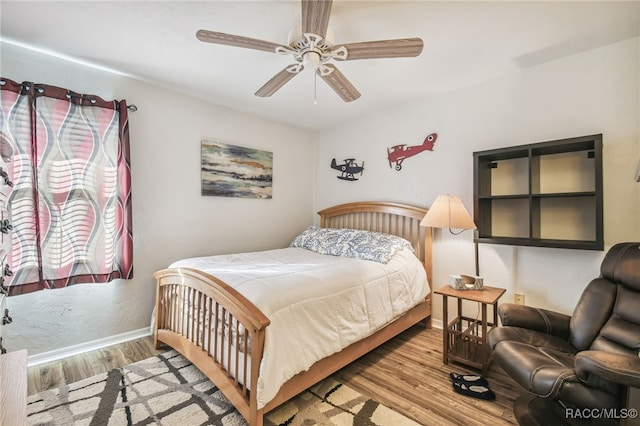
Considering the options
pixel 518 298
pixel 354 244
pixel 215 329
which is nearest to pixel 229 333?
pixel 215 329

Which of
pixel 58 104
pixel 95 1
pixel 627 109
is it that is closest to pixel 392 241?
pixel 627 109

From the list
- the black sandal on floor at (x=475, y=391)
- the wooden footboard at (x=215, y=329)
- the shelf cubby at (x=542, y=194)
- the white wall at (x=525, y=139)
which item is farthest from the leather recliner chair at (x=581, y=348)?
the wooden footboard at (x=215, y=329)

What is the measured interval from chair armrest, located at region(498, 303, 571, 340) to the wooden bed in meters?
0.89

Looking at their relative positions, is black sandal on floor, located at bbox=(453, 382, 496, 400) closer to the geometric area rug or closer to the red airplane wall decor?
the geometric area rug

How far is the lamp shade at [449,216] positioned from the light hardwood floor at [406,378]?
3.67 feet

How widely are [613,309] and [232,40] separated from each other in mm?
2768

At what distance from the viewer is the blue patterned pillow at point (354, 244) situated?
270 centimetres

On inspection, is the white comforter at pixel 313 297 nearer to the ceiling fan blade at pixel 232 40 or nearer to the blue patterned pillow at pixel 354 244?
the blue patterned pillow at pixel 354 244

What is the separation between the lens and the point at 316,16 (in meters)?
1.43

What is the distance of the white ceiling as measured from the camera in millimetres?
1719

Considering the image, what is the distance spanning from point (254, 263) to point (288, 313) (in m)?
1.03

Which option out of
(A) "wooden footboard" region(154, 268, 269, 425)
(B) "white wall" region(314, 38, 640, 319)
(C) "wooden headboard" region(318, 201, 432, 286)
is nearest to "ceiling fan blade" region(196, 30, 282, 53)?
(A) "wooden footboard" region(154, 268, 269, 425)

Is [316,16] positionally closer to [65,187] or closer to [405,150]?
[405,150]

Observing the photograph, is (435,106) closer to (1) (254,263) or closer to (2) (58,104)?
(1) (254,263)
